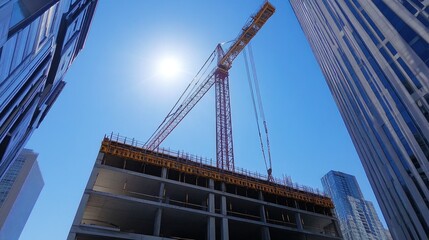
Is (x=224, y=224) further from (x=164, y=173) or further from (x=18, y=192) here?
(x=18, y=192)

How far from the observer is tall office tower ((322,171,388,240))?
95250 mm

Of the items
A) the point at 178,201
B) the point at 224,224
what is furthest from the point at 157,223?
the point at 224,224

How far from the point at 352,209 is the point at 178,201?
360 feet

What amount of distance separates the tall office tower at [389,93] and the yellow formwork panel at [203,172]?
25.2ft

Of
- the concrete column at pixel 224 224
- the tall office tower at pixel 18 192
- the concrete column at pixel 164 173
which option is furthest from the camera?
the tall office tower at pixel 18 192

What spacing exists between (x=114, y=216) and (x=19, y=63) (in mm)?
20148

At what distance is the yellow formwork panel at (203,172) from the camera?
26016 millimetres

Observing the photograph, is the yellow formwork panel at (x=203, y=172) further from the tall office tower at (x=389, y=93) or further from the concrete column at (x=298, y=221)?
the tall office tower at (x=389, y=93)

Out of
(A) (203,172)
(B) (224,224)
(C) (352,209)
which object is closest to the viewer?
(B) (224,224)

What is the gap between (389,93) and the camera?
2530 centimetres

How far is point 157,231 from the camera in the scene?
2125cm

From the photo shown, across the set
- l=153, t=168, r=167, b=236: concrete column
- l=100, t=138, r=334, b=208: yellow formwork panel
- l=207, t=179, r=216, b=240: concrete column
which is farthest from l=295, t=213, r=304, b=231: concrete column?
l=153, t=168, r=167, b=236: concrete column

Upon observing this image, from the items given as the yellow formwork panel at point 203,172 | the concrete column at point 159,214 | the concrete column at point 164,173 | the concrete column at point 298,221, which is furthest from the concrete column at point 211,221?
the concrete column at point 298,221

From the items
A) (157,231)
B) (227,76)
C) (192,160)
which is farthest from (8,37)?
(227,76)
